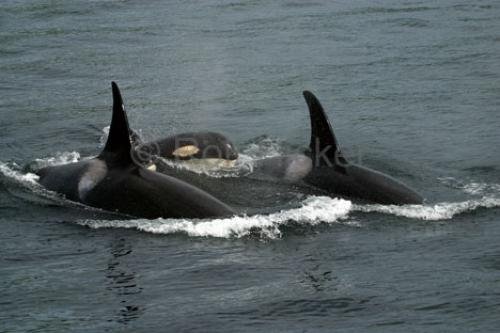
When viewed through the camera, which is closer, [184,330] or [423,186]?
[184,330]

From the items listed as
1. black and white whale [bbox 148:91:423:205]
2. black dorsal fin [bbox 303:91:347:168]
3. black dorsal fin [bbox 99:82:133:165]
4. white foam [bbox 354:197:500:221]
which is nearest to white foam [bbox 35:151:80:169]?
black and white whale [bbox 148:91:423:205]

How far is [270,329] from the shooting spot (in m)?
12.4

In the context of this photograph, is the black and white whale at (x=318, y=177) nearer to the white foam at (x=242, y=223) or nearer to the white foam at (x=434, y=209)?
the white foam at (x=434, y=209)

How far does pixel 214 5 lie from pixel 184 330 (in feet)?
96.0

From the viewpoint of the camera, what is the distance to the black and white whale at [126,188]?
16.6 metres

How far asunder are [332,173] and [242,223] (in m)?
2.81

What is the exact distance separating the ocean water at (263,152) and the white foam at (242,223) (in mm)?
37

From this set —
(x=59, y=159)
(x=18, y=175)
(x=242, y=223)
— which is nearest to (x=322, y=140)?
(x=242, y=223)

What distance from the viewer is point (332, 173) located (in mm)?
18484

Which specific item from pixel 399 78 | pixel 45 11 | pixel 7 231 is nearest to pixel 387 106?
pixel 399 78

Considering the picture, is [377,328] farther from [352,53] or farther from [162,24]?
[162,24]

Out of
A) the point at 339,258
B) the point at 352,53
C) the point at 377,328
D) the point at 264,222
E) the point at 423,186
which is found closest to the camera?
the point at 377,328

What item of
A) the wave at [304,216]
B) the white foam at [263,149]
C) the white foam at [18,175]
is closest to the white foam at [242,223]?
the wave at [304,216]

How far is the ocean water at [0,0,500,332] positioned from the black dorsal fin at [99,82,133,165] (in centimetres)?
100
